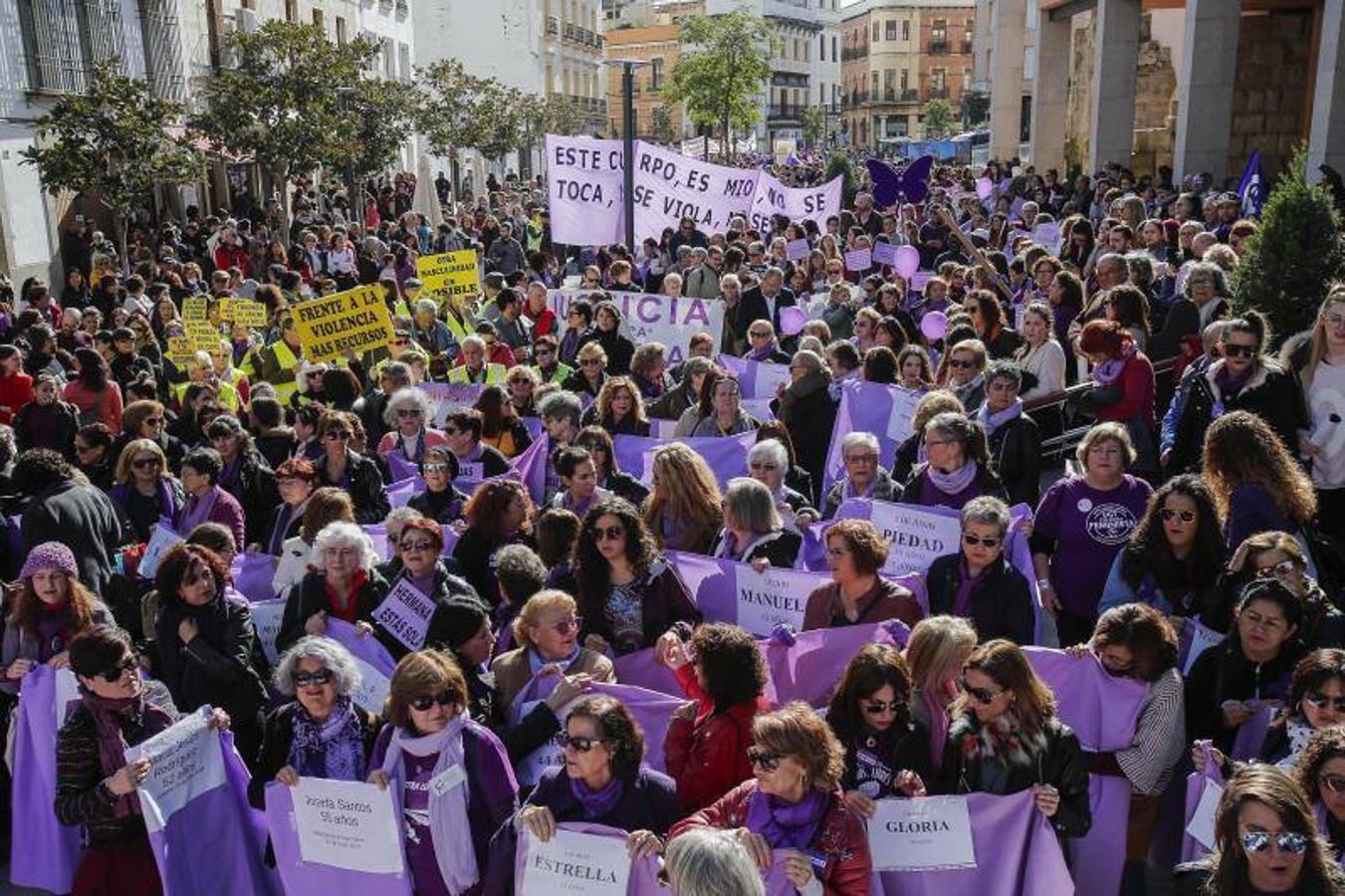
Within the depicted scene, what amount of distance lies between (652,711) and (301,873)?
137 cm

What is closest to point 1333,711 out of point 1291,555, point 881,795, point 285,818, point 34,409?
point 1291,555

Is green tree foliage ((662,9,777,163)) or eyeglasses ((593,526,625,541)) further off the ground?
green tree foliage ((662,9,777,163))

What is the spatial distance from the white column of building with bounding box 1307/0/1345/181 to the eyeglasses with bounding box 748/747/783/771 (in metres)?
16.1

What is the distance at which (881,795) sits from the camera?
4.30 meters

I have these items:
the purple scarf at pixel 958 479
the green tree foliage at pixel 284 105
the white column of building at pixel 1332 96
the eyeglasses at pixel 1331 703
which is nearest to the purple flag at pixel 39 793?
the purple scarf at pixel 958 479

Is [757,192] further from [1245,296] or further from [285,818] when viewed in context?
[285,818]

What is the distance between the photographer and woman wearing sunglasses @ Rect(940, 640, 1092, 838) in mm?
4227

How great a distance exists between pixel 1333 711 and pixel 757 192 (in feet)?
43.2

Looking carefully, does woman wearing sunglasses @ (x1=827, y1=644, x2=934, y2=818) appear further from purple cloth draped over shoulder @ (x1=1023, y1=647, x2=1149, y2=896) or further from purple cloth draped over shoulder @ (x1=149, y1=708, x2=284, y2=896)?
purple cloth draped over shoulder @ (x1=149, y1=708, x2=284, y2=896)

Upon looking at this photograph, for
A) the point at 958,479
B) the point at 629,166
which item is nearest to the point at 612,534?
the point at 958,479

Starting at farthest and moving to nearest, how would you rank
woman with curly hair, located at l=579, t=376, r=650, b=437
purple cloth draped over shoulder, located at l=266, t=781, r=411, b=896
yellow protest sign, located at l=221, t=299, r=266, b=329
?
yellow protest sign, located at l=221, t=299, r=266, b=329, woman with curly hair, located at l=579, t=376, r=650, b=437, purple cloth draped over shoulder, located at l=266, t=781, r=411, b=896

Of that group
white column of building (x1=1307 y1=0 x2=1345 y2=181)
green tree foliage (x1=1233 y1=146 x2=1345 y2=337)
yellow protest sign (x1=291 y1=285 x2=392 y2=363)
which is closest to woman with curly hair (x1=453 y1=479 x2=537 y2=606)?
yellow protest sign (x1=291 y1=285 x2=392 y2=363)

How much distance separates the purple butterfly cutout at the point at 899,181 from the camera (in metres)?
18.4

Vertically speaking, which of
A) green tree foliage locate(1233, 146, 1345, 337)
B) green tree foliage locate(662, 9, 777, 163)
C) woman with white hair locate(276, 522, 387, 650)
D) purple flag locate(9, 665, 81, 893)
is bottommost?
purple flag locate(9, 665, 81, 893)
